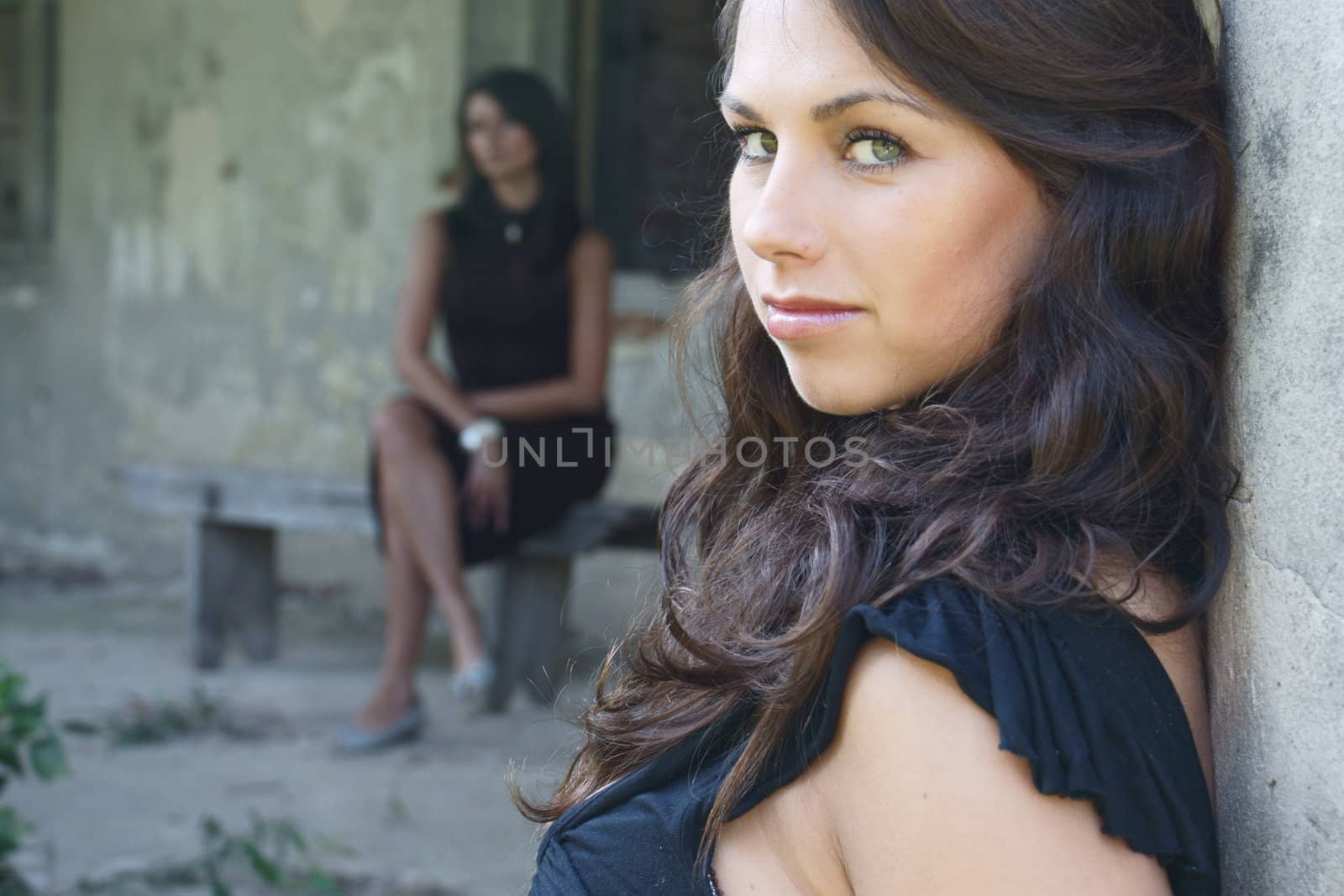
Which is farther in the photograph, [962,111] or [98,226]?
[98,226]

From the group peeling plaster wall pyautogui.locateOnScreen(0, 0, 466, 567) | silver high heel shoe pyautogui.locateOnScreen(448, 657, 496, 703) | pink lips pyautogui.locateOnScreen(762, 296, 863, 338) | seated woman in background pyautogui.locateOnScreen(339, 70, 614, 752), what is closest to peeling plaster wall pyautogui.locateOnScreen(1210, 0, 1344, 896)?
pink lips pyautogui.locateOnScreen(762, 296, 863, 338)

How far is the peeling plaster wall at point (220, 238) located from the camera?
216 inches

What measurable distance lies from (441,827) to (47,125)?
14.7ft

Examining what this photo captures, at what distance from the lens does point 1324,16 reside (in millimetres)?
941

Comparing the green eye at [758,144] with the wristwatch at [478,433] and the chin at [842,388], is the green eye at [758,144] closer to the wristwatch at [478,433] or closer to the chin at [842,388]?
the chin at [842,388]

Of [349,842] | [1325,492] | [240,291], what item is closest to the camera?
[1325,492]

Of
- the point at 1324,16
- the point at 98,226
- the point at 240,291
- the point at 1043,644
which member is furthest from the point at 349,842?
the point at 98,226

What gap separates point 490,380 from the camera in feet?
14.3

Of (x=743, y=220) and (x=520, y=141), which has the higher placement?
(x=520, y=141)

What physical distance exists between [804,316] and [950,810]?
43cm

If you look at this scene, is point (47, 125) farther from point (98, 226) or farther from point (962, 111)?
point (962, 111)

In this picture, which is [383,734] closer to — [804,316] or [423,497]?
[423,497]

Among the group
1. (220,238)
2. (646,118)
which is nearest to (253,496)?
(220,238)

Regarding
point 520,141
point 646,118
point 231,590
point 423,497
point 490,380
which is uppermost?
point 646,118
